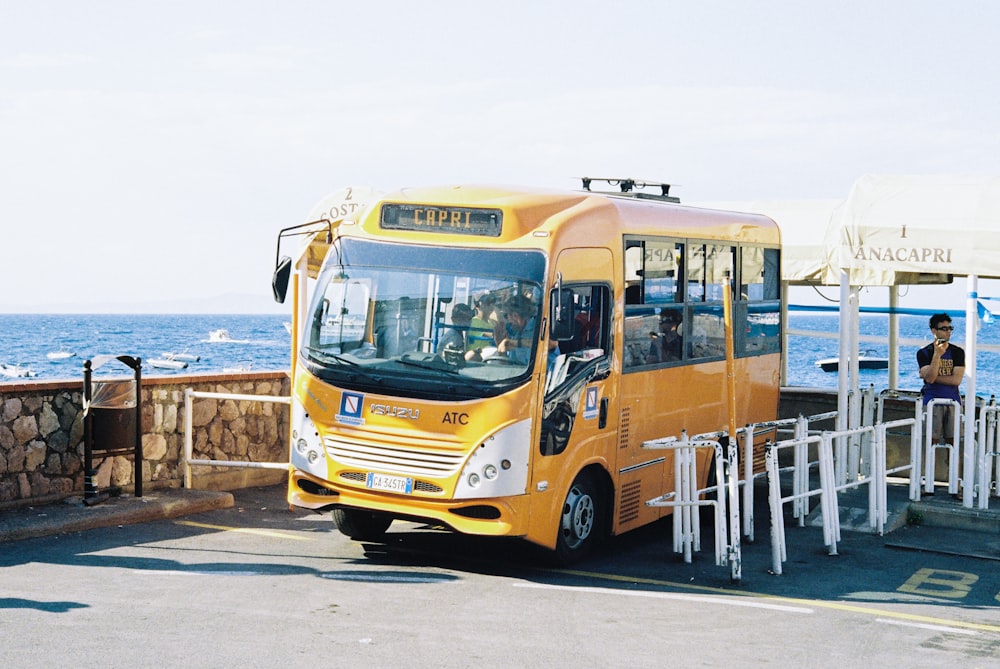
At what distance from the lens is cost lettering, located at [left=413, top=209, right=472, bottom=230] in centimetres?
1062

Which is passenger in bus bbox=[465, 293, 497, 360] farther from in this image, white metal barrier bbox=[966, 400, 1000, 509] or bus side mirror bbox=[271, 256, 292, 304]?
white metal barrier bbox=[966, 400, 1000, 509]

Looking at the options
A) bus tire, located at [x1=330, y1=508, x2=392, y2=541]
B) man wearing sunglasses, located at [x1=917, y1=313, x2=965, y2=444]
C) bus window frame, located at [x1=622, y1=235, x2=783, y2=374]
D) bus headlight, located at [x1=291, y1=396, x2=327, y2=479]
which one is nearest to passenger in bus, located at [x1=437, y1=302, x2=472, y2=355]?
bus headlight, located at [x1=291, y1=396, x2=327, y2=479]

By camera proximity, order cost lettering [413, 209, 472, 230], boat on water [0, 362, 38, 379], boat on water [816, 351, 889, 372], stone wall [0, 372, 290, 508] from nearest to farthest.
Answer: cost lettering [413, 209, 472, 230] → stone wall [0, 372, 290, 508] → boat on water [0, 362, 38, 379] → boat on water [816, 351, 889, 372]

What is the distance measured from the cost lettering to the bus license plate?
2.08 meters

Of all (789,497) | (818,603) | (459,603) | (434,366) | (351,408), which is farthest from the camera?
(789,497)

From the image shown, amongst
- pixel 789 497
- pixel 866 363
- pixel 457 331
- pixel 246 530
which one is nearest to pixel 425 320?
pixel 457 331

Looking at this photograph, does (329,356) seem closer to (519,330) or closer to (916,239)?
(519,330)

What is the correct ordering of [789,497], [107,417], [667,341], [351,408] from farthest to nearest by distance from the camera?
[107,417], [667,341], [789,497], [351,408]

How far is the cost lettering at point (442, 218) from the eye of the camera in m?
10.6

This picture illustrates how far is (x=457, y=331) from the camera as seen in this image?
33.6 feet

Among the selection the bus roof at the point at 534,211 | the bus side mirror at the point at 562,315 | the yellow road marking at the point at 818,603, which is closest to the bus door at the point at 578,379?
the bus side mirror at the point at 562,315

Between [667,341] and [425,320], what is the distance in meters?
2.86

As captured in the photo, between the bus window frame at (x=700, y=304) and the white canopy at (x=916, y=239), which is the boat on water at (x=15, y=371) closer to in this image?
the bus window frame at (x=700, y=304)

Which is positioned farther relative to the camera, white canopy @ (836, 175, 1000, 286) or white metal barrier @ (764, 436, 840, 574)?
white canopy @ (836, 175, 1000, 286)
